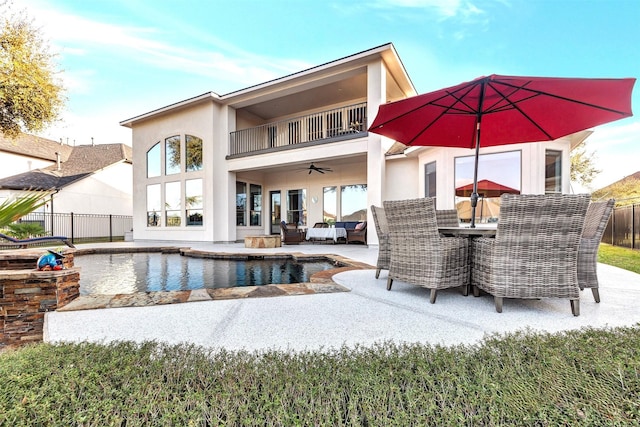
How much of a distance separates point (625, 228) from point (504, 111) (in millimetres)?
8161

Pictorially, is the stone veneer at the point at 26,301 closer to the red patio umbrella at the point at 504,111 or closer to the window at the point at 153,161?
the red patio umbrella at the point at 504,111

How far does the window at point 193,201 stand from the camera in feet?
35.4

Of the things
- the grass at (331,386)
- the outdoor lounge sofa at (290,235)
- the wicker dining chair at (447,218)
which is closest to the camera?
the grass at (331,386)

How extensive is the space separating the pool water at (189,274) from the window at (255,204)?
5846 mm

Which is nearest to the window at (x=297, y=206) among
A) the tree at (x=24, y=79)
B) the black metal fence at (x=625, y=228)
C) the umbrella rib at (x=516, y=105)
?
the umbrella rib at (x=516, y=105)

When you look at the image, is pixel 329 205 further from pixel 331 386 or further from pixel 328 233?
pixel 331 386

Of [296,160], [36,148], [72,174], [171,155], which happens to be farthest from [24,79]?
[36,148]

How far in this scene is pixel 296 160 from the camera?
9.37m

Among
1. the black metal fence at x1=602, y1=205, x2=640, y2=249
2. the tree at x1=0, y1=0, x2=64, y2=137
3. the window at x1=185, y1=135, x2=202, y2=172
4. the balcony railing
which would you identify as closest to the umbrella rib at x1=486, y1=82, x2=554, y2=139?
the balcony railing

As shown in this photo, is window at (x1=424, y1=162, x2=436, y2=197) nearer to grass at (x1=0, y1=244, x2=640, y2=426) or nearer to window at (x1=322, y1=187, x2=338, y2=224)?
window at (x1=322, y1=187, x2=338, y2=224)

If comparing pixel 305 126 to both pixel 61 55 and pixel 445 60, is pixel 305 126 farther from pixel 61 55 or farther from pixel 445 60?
pixel 61 55

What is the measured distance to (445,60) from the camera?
1136 centimetres

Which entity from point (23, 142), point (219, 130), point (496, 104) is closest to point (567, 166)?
point (496, 104)

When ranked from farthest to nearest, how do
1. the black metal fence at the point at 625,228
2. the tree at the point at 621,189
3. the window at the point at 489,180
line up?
the tree at the point at 621,189, the black metal fence at the point at 625,228, the window at the point at 489,180
